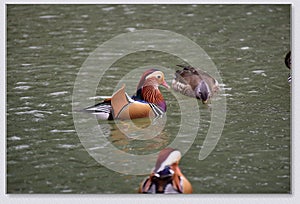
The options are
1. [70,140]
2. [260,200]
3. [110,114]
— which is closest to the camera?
[260,200]

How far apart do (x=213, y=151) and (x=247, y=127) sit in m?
0.41

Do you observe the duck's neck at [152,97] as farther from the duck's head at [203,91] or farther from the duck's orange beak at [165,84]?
the duck's head at [203,91]

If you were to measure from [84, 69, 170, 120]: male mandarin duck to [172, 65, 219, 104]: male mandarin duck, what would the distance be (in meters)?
0.13

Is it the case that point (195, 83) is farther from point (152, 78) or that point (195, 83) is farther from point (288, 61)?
point (288, 61)

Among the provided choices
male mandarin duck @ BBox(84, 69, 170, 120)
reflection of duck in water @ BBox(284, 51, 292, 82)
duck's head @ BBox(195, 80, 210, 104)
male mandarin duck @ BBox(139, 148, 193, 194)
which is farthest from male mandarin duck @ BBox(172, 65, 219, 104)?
male mandarin duck @ BBox(139, 148, 193, 194)

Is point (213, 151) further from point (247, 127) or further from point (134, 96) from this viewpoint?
point (134, 96)

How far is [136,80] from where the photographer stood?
675 cm

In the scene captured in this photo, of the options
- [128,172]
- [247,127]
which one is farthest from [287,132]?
[128,172]

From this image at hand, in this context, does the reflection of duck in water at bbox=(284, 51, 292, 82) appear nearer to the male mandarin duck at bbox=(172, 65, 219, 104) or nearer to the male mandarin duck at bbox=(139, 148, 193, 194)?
the male mandarin duck at bbox=(172, 65, 219, 104)

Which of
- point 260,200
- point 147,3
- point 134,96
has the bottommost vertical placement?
point 260,200

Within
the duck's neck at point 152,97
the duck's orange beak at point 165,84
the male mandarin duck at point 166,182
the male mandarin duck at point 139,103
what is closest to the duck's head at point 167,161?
the male mandarin duck at point 166,182

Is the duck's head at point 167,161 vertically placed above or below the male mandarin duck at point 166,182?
above

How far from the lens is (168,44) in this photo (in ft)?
22.6

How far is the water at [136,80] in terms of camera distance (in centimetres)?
569
